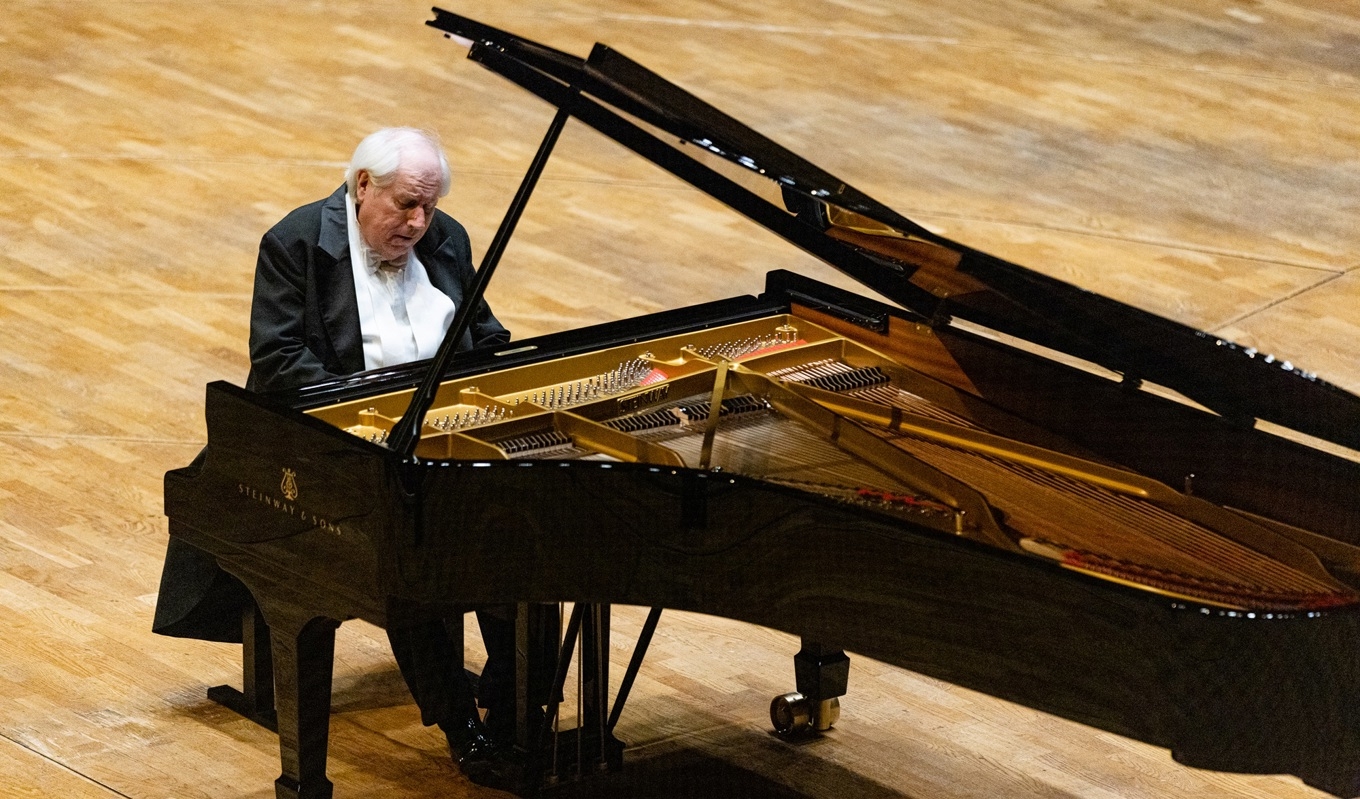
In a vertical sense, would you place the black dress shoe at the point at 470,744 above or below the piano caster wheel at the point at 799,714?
below

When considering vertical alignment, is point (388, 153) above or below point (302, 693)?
above

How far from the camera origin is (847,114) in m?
8.45

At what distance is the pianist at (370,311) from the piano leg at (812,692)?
0.59 metres

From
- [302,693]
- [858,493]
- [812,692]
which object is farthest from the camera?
[812,692]

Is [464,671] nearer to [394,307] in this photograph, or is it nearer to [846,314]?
[394,307]

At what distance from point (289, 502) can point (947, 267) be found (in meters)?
1.19

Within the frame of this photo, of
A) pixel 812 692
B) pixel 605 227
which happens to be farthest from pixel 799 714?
pixel 605 227

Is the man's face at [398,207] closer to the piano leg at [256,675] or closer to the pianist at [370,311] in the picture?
the pianist at [370,311]

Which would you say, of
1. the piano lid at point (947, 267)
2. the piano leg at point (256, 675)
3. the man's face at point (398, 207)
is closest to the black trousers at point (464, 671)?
the piano leg at point (256, 675)

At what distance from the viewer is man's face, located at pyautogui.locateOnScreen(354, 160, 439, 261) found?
3.64 meters

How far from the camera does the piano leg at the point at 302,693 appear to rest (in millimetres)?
3301

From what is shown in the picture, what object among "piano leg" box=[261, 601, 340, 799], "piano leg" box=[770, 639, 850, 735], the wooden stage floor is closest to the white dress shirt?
"piano leg" box=[261, 601, 340, 799]

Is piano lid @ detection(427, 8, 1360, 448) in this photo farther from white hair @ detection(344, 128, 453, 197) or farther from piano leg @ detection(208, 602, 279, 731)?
piano leg @ detection(208, 602, 279, 731)

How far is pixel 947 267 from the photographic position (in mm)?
3451
